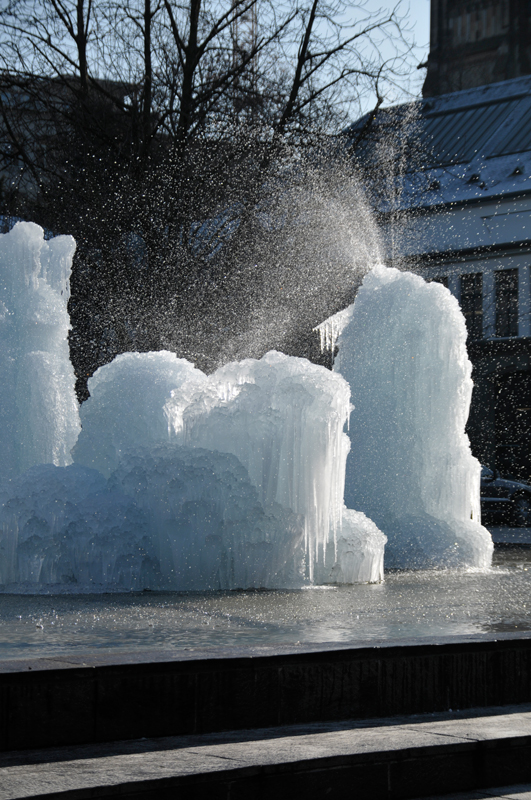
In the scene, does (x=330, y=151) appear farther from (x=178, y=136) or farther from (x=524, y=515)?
(x=524, y=515)

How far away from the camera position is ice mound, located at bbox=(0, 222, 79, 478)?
31.4ft

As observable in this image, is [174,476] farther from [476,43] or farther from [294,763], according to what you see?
[476,43]

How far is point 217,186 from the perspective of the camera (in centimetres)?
1645

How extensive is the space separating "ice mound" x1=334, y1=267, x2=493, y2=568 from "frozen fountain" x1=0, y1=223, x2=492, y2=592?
17 cm

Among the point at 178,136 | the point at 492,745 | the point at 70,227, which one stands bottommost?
the point at 492,745

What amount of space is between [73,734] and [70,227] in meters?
13.5

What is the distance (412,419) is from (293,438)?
11.6ft

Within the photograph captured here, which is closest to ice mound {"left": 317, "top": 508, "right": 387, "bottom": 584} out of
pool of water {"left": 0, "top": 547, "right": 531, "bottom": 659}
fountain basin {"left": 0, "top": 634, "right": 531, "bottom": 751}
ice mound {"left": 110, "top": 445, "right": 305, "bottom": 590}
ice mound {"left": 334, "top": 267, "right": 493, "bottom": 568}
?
pool of water {"left": 0, "top": 547, "right": 531, "bottom": 659}

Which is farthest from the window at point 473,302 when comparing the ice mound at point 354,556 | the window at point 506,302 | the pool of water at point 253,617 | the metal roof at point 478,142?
the pool of water at point 253,617

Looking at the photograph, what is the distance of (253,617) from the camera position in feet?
18.3

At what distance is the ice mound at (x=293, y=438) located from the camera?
760 centimetres

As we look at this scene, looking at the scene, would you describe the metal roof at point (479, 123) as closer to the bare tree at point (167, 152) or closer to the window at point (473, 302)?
the window at point (473, 302)

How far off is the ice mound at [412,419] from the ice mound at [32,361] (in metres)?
3.12

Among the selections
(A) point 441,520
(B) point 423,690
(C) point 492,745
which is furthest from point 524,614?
(A) point 441,520
